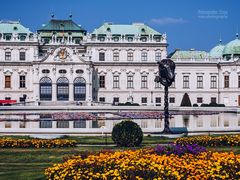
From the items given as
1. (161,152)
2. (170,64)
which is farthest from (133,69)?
(161,152)

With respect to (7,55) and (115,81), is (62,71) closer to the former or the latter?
(115,81)

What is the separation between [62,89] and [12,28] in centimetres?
1338

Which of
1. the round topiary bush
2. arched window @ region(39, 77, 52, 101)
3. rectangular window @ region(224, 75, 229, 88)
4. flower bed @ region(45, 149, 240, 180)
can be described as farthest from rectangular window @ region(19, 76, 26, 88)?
flower bed @ region(45, 149, 240, 180)

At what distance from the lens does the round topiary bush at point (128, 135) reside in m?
23.2

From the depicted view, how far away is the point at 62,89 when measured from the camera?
74.3 metres

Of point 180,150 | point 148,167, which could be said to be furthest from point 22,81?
point 148,167

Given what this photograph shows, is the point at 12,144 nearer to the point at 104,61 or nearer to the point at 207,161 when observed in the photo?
the point at 207,161

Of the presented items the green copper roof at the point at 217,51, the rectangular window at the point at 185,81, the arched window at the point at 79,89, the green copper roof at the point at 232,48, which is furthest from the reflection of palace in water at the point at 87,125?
the green copper roof at the point at 217,51

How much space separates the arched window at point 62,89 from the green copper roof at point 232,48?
26798 millimetres

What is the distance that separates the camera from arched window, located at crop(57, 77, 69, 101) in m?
74.0

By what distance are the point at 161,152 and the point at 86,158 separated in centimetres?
244

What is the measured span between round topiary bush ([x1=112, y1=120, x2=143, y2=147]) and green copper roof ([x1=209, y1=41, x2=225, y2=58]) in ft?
205

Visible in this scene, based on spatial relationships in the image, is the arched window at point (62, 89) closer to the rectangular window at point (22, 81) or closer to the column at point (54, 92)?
the column at point (54, 92)

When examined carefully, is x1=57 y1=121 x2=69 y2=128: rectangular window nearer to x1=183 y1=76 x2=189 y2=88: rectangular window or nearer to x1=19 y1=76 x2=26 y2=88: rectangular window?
x1=19 y1=76 x2=26 y2=88: rectangular window
